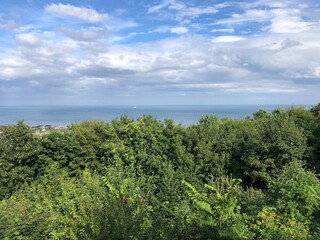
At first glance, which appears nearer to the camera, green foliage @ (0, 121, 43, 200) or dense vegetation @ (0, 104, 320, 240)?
dense vegetation @ (0, 104, 320, 240)

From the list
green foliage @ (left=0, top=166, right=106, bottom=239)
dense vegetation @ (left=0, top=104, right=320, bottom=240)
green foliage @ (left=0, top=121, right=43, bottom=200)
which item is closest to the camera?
green foliage @ (left=0, top=166, right=106, bottom=239)

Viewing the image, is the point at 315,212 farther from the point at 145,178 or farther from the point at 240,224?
the point at 145,178

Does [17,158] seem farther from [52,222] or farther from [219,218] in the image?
[219,218]

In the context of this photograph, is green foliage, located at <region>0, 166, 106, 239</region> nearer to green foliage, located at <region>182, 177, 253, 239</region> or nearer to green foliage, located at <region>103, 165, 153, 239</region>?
green foliage, located at <region>103, 165, 153, 239</region>

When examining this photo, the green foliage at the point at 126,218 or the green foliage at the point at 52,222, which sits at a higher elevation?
the green foliage at the point at 126,218

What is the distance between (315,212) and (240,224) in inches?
84.6

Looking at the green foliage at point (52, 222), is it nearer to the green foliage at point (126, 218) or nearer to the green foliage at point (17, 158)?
the green foliage at point (126, 218)

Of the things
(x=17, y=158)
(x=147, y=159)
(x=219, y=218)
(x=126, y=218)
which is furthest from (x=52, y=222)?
(x=17, y=158)

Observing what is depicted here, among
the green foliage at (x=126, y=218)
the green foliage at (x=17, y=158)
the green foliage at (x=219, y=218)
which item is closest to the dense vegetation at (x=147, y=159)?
the green foliage at (x=17, y=158)

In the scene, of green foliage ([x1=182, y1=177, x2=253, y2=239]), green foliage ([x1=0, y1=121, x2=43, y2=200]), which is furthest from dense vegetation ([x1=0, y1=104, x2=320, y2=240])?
green foliage ([x1=182, y1=177, x2=253, y2=239])

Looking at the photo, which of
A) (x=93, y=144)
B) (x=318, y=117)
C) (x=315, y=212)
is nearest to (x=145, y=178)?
(x=93, y=144)

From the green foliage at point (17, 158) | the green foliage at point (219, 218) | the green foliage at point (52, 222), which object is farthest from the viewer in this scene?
the green foliage at point (17, 158)

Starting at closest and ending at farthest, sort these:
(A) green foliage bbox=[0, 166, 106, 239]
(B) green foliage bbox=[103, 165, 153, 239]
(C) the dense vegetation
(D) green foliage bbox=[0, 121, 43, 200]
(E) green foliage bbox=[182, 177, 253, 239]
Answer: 1. (E) green foliage bbox=[182, 177, 253, 239]
2. (B) green foliage bbox=[103, 165, 153, 239]
3. (A) green foliage bbox=[0, 166, 106, 239]
4. (C) the dense vegetation
5. (D) green foliage bbox=[0, 121, 43, 200]

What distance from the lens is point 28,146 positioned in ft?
61.0
